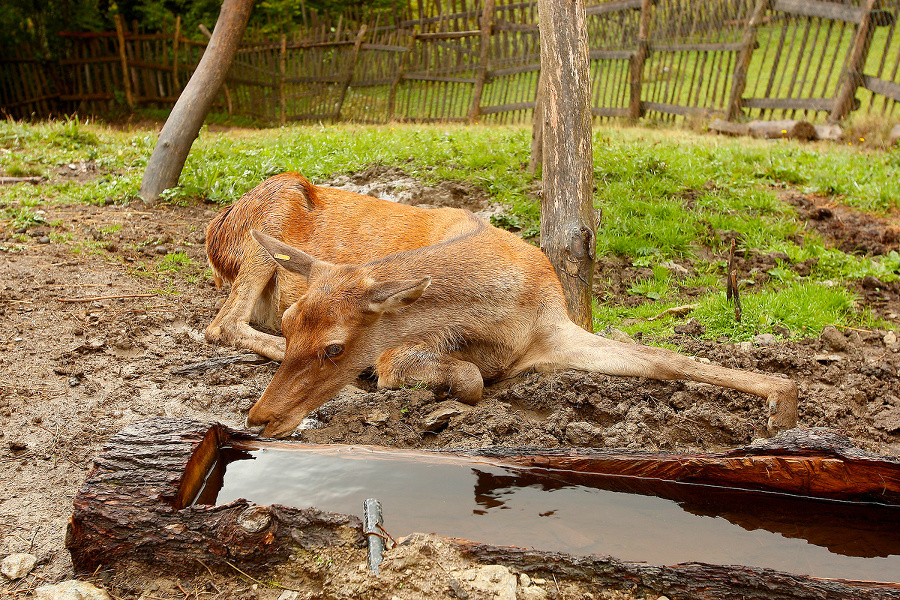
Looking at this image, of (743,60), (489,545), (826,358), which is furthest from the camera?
(743,60)

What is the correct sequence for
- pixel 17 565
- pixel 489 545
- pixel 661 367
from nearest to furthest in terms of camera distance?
pixel 489 545 < pixel 17 565 < pixel 661 367

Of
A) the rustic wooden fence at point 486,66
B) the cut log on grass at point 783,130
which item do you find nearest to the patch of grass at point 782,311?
the cut log on grass at point 783,130

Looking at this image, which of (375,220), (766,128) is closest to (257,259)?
(375,220)

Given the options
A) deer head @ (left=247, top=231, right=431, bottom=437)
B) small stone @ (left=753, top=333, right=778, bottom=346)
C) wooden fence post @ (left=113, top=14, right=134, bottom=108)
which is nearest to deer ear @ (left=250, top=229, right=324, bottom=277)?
deer head @ (left=247, top=231, right=431, bottom=437)

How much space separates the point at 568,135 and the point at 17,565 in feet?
14.0

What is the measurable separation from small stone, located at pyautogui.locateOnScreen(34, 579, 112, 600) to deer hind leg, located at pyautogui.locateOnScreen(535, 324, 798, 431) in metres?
2.79

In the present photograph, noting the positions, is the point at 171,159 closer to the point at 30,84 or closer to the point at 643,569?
the point at 643,569

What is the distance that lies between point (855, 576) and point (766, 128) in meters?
11.1

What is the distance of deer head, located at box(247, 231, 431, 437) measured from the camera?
12.5 feet

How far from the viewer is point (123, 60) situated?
18.3m

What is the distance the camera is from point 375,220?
18.3 ft

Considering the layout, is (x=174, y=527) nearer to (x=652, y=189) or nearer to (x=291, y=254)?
(x=291, y=254)

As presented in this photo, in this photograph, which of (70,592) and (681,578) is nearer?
(681,578)

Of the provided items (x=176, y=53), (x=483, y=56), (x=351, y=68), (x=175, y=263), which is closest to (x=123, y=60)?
(x=176, y=53)
